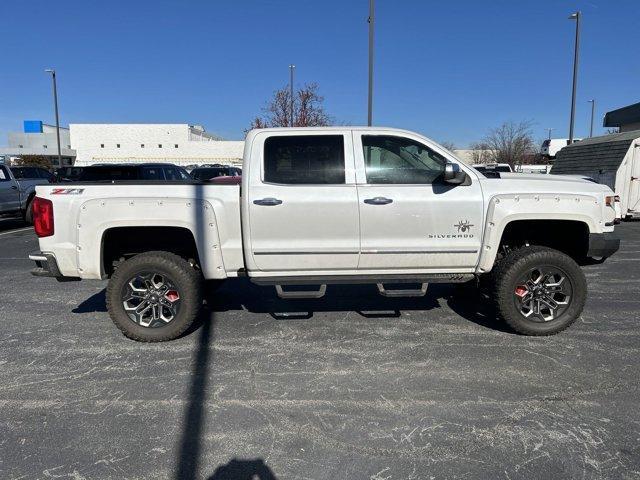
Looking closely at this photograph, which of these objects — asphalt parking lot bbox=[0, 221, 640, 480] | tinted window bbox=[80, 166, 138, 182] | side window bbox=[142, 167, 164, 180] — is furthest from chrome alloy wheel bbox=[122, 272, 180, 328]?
side window bbox=[142, 167, 164, 180]

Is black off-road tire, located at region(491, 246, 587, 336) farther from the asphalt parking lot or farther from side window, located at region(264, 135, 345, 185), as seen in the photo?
side window, located at region(264, 135, 345, 185)

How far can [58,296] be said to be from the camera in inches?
253

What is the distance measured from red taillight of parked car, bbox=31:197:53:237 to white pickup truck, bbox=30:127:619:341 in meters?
0.01

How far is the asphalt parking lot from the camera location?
282cm

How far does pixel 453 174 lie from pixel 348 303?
2.30 meters

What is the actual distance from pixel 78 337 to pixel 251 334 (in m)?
1.79

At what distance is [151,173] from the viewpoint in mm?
11914

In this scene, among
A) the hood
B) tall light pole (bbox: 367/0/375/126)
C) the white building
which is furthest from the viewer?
the white building

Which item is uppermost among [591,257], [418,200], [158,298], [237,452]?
[418,200]

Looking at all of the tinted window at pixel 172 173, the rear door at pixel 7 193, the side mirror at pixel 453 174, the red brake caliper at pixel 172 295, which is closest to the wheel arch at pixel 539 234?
the side mirror at pixel 453 174

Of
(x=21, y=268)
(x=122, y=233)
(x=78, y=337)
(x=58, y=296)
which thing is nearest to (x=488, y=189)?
(x=122, y=233)

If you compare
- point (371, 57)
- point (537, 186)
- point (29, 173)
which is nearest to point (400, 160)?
point (537, 186)

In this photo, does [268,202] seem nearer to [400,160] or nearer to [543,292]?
[400,160]

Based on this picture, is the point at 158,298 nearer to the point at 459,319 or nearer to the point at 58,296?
the point at 58,296
